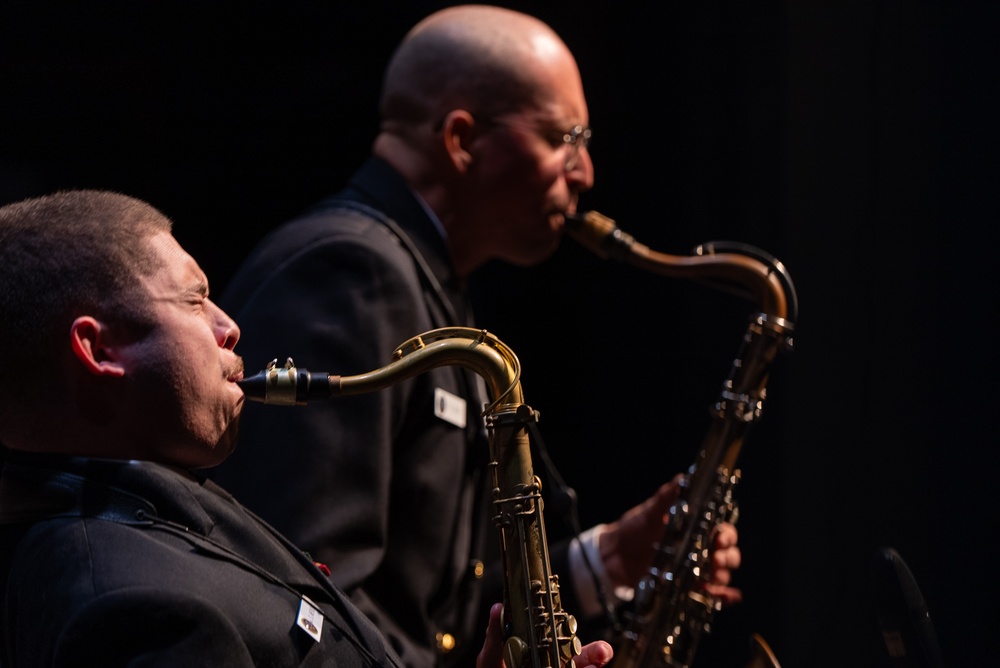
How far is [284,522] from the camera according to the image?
2.05 metres

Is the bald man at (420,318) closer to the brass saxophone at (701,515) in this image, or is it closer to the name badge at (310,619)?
the brass saxophone at (701,515)

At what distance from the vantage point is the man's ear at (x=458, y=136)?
2.57 metres

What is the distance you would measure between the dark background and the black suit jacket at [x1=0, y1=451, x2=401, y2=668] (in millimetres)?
1084

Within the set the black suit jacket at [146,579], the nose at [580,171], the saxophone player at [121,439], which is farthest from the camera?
the nose at [580,171]

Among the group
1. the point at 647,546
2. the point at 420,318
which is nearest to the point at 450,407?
the point at 420,318

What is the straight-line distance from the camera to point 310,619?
142 cm

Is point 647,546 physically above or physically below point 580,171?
below

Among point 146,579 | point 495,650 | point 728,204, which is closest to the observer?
point 146,579

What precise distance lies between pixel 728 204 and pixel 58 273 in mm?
2167

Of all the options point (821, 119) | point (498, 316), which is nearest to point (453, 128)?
point (821, 119)

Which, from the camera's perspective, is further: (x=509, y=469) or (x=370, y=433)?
(x=370, y=433)

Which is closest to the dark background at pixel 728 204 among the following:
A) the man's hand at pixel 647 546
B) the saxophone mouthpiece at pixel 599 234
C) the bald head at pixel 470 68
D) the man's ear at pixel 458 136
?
the man's hand at pixel 647 546

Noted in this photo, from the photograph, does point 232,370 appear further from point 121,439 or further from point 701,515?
point 701,515

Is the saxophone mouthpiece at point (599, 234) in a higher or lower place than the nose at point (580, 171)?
lower
